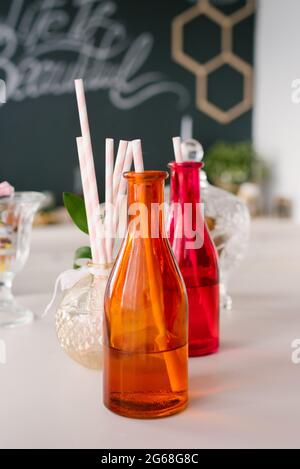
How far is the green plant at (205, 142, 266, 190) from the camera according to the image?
3.80m

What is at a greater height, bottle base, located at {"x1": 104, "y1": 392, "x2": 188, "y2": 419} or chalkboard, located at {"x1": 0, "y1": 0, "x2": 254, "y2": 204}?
chalkboard, located at {"x1": 0, "y1": 0, "x2": 254, "y2": 204}

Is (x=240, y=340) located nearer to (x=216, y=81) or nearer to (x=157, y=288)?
(x=157, y=288)

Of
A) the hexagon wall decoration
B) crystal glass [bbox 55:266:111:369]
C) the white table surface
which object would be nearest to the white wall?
the hexagon wall decoration

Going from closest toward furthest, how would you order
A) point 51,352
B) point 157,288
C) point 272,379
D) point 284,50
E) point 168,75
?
point 157,288 < point 272,379 < point 51,352 < point 284,50 < point 168,75

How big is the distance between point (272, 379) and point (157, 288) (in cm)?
22

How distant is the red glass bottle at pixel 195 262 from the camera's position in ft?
2.86

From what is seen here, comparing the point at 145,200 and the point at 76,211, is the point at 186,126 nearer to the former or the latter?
the point at 76,211

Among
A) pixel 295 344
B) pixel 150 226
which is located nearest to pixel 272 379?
pixel 295 344

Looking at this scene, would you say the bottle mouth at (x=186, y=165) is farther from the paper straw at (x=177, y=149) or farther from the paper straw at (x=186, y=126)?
the paper straw at (x=186, y=126)

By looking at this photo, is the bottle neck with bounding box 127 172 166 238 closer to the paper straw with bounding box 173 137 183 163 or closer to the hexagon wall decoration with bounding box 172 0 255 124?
the paper straw with bounding box 173 137 183 163

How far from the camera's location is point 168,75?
12.7 ft

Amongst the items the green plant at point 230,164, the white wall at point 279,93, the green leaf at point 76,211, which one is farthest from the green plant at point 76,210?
the green plant at point 230,164

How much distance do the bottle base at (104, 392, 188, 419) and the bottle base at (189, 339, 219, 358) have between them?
196 mm
